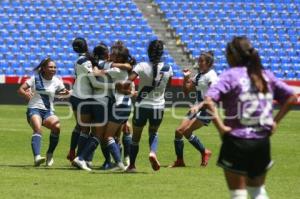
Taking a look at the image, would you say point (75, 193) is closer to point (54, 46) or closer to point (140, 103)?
point (140, 103)

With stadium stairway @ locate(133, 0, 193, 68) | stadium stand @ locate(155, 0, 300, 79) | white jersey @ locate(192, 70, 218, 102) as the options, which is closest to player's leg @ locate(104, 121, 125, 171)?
white jersey @ locate(192, 70, 218, 102)

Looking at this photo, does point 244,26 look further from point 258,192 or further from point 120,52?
point 258,192

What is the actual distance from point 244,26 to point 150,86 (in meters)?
24.9

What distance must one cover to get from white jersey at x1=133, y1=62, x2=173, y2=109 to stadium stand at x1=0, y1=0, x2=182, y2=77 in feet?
66.6

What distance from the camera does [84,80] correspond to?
42.7 ft

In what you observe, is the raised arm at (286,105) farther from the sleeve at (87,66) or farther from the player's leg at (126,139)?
the player's leg at (126,139)

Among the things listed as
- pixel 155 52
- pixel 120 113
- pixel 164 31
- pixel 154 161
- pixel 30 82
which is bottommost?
pixel 164 31

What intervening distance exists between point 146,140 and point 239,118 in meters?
12.1

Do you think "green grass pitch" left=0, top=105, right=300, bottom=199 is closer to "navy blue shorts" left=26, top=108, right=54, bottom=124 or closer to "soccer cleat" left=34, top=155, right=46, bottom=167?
"soccer cleat" left=34, top=155, right=46, bottom=167

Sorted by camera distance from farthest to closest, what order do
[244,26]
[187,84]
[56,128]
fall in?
[244,26]
[187,84]
[56,128]

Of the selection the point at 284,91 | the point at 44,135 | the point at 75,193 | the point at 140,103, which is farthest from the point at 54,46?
the point at 284,91

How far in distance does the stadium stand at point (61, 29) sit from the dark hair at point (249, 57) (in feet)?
84.9

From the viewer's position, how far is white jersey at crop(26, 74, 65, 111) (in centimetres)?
1329

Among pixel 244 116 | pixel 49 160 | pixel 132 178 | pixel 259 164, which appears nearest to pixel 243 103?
pixel 244 116
